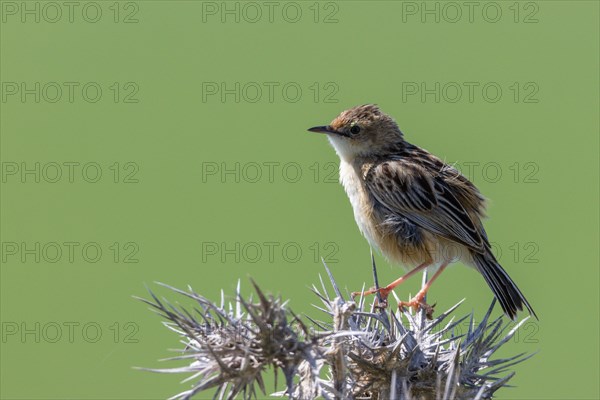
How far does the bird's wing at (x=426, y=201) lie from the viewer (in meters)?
5.97

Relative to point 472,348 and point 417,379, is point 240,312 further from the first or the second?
point 472,348

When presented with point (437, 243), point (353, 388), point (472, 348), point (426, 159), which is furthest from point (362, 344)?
point (426, 159)

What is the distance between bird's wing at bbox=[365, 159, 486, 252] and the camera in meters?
5.97

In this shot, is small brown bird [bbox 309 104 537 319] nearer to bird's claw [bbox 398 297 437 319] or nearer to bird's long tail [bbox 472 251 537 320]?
bird's long tail [bbox 472 251 537 320]

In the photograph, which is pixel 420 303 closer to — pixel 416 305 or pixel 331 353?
pixel 416 305

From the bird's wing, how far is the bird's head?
502 mm

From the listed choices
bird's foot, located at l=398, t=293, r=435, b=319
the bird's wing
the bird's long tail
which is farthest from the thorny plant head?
the bird's wing

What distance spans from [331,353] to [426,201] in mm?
4057

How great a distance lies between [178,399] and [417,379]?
0.93 m

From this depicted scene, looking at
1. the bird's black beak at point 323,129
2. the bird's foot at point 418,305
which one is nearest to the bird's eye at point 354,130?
the bird's black beak at point 323,129

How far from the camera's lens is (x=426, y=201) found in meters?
6.11

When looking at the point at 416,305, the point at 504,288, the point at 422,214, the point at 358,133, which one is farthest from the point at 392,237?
the point at 416,305

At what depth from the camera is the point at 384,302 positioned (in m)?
2.93

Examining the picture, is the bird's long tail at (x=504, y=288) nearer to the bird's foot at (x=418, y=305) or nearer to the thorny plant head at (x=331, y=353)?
the bird's foot at (x=418, y=305)
